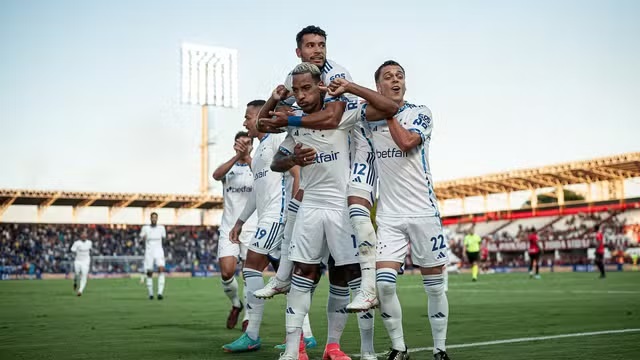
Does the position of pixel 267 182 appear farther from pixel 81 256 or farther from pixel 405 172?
pixel 81 256

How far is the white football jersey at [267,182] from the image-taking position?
25.7 feet

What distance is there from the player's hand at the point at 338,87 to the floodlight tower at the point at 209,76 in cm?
5407

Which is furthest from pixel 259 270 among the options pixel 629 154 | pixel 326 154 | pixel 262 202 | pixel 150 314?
pixel 629 154

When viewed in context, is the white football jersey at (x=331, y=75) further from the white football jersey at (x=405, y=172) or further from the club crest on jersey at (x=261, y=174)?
the club crest on jersey at (x=261, y=174)

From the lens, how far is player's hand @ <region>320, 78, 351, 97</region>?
561cm

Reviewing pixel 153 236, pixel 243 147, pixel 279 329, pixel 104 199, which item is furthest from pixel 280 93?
pixel 104 199

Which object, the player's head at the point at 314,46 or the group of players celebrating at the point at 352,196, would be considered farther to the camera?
the player's head at the point at 314,46

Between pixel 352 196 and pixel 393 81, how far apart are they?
107 centimetres

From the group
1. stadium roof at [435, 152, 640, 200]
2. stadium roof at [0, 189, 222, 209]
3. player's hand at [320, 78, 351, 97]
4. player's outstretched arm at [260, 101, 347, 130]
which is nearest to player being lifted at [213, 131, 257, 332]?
player's outstretched arm at [260, 101, 347, 130]

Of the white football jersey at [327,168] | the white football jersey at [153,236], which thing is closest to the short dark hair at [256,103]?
the white football jersey at [327,168]

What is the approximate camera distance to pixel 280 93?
5.99m

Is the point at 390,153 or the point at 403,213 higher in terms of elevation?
the point at 390,153

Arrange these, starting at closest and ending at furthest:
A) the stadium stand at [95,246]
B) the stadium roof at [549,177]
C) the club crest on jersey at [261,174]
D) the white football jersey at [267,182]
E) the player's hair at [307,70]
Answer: the player's hair at [307,70]
the white football jersey at [267,182]
the club crest on jersey at [261,174]
the stadium stand at [95,246]
the stadium roof at [549,177]

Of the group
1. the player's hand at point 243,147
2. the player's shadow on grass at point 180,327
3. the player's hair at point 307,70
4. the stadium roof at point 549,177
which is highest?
the stadium roof at point 549,177
